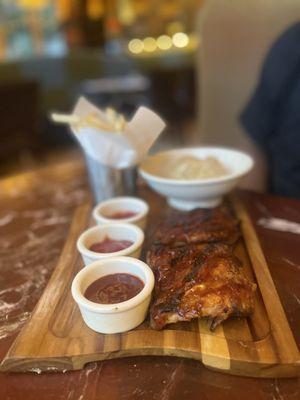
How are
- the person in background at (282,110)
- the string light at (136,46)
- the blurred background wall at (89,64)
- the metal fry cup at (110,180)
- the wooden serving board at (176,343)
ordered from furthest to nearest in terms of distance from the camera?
the string light at (136,46)
the blurred background wall at (89,64)
the person in background at (282,110)
the metal fry cup at (110,180)
the wooden serving board at (176,343)

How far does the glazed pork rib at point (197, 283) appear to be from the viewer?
0.69 m

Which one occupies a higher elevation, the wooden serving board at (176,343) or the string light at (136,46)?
the wooden serving board at (176,343)

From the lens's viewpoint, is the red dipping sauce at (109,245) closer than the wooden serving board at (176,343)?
No

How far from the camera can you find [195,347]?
65 centimetres

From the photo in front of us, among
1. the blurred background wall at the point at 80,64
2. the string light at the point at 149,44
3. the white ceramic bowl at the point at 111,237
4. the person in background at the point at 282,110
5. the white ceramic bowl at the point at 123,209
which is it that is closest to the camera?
the white ceramic bowl at the point at 111,237

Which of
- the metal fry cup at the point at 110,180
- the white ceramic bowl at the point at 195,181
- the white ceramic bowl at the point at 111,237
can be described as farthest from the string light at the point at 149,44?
the white ceramic bowl at the point at 111,237

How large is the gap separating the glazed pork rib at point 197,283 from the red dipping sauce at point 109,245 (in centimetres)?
7

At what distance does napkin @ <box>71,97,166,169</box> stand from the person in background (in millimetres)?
639

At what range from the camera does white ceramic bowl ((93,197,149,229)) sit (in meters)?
1.03

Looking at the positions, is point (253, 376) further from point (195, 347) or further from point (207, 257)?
point (207, 257)

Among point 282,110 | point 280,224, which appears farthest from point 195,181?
point 282,110

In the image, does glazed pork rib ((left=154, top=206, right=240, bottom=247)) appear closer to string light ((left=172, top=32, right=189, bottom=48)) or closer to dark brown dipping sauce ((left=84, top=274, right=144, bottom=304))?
dark brown dipping sauce ((left=84, top=274, right=144, bottom=304))

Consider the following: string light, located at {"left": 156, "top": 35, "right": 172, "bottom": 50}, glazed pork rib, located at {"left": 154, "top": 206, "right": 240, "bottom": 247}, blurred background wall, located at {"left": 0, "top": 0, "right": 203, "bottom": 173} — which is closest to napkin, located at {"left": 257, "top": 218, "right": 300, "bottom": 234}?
glazed pork rib, located at {"left": 154, "top": 206, "right": 240, "bottom": 247}

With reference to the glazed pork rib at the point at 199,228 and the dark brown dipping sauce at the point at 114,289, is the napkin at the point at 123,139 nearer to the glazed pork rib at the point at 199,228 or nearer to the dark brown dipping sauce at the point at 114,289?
the glazed pork rib at the point at 199,228
